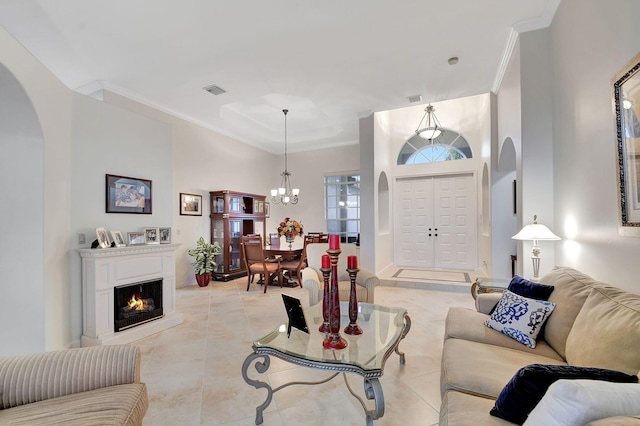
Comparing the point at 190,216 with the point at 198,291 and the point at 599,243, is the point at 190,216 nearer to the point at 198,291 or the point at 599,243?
the point at 198,291

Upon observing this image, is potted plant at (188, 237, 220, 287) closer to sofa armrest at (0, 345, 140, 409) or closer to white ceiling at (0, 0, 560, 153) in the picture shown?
white ceiling at (0, 0, 560, 153)

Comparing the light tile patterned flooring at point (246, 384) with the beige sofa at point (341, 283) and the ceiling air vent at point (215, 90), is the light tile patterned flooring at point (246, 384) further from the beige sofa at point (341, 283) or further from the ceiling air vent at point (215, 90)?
the ceiling air vent at point (215, 90)

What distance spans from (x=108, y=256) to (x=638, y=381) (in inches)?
153

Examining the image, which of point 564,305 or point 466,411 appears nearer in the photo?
point 466,411

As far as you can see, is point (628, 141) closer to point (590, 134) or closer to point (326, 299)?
point (590, 134)

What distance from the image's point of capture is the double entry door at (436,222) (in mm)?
6328

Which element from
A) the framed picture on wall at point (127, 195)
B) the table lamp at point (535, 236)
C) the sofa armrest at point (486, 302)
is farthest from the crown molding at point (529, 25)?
the framed picture on wall at point (127, 195)

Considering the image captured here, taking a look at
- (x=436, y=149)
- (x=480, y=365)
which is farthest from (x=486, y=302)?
(x=436, y=149)

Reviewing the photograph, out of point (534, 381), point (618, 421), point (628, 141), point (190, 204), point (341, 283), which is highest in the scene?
point (628, 141)

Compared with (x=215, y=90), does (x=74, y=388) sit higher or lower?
lower

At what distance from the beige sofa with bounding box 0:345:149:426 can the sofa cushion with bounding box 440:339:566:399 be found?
153cm

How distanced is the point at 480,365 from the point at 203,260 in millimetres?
4904

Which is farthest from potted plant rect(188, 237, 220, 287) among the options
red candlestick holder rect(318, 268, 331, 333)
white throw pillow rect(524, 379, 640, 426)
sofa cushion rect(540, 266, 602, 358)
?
white throw pillow rect(524, 379, 640, 426)

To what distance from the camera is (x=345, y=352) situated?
1.72 metres
